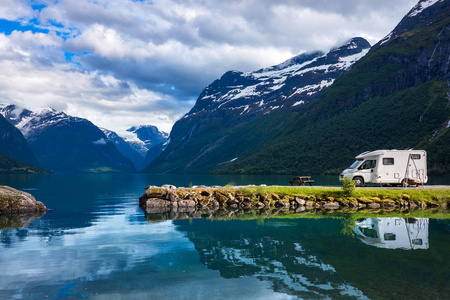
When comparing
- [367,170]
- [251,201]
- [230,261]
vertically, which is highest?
[367,170]

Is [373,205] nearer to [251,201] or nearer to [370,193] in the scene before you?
[370,193]

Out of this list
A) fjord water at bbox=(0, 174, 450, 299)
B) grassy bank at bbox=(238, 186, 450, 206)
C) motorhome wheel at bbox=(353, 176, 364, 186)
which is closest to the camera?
fjord water at bbox=(0, 174, 450, 299)

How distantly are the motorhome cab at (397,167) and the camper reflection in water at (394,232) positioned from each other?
42.3ft

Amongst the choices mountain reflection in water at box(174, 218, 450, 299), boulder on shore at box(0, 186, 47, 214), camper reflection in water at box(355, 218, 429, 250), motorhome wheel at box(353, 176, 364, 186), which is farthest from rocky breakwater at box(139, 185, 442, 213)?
mountain reflection in water at box(174, 218, 450, 299)

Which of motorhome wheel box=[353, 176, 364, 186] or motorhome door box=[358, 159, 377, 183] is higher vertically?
motorhome door box=[358, 159, 377, 183]

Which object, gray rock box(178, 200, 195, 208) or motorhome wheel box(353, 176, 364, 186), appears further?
motorhome wheel box(353, 176, 364, 186)

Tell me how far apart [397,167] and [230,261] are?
31004 mm

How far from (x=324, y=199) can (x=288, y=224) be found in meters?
13.8

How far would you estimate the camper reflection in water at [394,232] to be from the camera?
1856 cm

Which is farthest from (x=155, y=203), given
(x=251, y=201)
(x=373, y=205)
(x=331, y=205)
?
(x=373, y=205)

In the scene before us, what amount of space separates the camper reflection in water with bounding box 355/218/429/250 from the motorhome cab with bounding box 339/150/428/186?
12885 mm

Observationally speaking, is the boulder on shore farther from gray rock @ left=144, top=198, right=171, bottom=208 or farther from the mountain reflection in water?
the mountain reflection in water

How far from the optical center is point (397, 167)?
130 feet

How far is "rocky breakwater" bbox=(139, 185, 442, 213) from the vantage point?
3606cm
